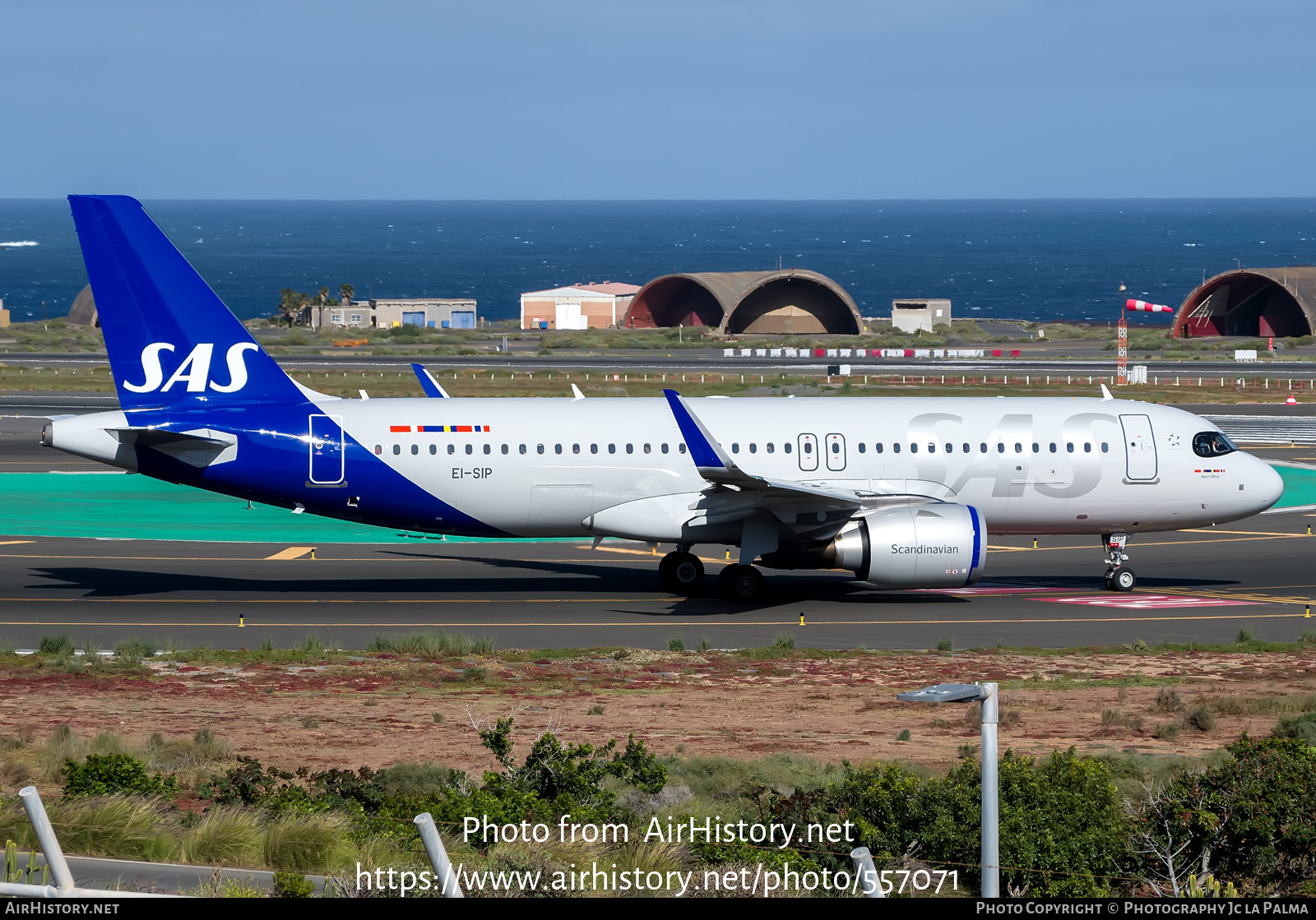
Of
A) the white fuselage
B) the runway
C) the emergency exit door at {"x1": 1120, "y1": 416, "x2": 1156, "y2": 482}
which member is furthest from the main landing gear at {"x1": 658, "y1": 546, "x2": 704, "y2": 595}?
the emergency exit door at {"x1": 1120, "y1": 416, "x2": 1156, "y2": 482}

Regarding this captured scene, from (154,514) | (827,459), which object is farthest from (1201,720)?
(154,514)

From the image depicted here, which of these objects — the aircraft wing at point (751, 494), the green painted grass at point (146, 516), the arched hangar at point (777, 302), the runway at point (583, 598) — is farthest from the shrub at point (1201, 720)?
the arched hangar at point (777, 302)

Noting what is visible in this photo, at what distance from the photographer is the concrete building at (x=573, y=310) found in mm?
141750

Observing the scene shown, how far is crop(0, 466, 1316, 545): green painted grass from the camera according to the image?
4506 centimetres

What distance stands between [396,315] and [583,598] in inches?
4192

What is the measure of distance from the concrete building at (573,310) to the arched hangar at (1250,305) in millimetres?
49025

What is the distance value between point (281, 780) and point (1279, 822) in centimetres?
1177

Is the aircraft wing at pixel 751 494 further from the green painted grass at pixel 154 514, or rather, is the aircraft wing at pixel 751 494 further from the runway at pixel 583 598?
the green painted grass at pixel 154 514

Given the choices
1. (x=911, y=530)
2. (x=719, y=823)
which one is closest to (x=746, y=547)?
(x=911, y=530)

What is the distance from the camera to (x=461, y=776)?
18531mm

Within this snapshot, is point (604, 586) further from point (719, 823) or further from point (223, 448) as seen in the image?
point (719, 823)

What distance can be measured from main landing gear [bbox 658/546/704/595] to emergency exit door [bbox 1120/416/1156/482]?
1030cm

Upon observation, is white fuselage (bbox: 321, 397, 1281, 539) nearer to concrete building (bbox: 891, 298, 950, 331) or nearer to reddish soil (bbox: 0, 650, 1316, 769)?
reddish soil (bbox: 0, 650, 1316, 769)

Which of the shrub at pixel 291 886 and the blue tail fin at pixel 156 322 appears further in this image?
the blue tail fin at pixel 156 322
